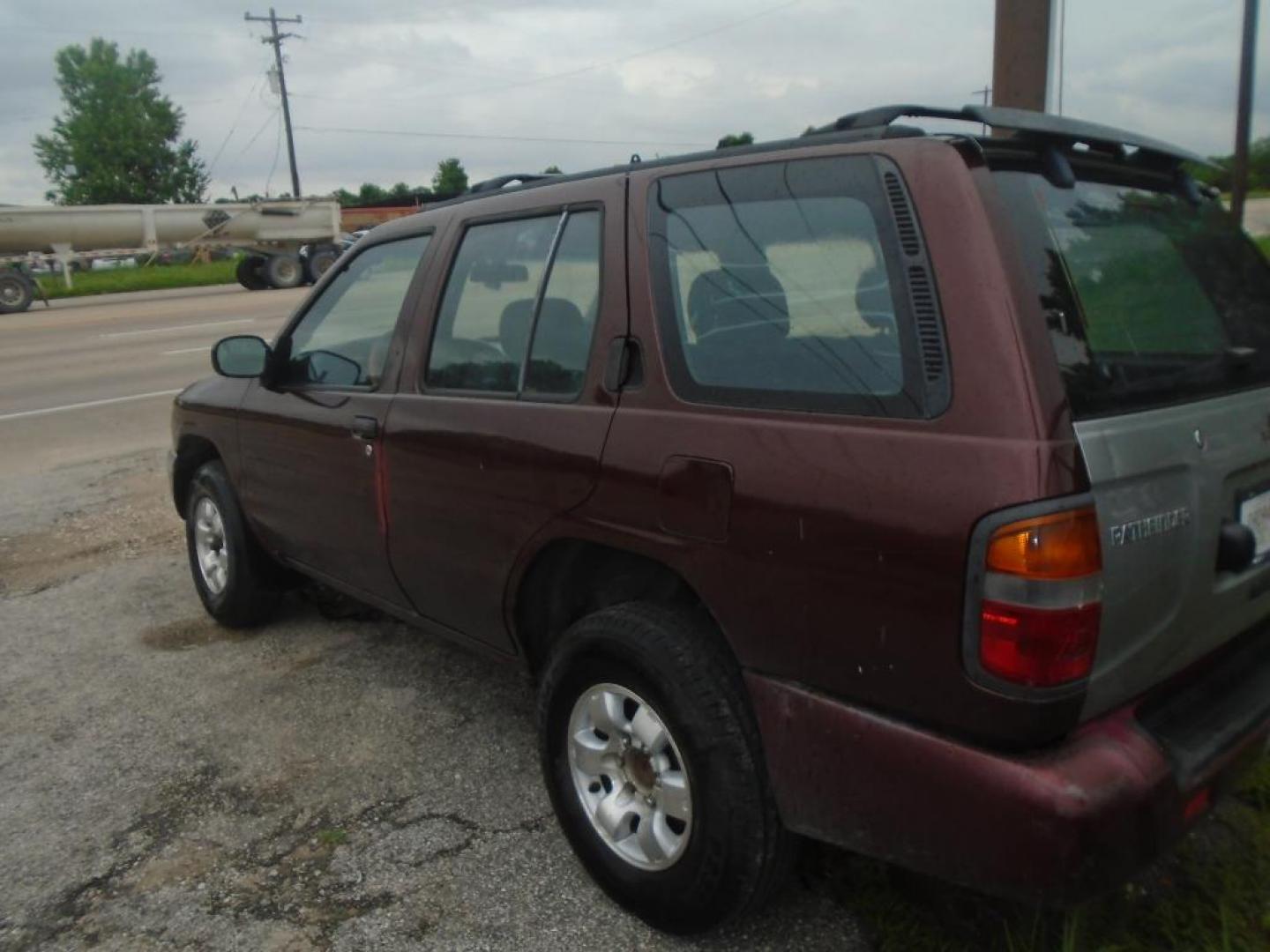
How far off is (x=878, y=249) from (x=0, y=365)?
15344mm

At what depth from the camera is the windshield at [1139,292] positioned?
2.07m

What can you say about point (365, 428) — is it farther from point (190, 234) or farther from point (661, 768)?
point (190, 234)

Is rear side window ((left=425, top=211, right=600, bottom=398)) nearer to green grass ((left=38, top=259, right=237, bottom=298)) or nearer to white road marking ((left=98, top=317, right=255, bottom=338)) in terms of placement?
white road marking ((left=98, top=317, right=255, bottom=338))

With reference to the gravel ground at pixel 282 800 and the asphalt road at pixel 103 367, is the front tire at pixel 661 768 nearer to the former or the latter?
the gravel ground at pixel 282 800

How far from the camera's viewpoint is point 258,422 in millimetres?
4184

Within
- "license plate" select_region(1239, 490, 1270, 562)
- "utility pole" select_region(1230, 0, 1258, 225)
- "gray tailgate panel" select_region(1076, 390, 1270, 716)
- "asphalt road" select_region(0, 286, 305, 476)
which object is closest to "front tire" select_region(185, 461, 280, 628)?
"gray tailgate panel" select_region(1076, 390, 1270, 716)

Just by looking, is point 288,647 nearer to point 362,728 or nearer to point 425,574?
point 362,728

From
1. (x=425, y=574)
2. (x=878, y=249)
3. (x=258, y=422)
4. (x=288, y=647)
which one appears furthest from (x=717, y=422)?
(x=288, y=647)

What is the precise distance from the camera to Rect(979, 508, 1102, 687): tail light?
6.14 ft

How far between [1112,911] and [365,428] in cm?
250

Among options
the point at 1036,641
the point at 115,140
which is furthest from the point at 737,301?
the point at 115,140

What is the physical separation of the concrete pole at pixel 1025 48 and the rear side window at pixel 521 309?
102 inches

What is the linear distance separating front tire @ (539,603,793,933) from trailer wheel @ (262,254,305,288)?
26543 millimetres

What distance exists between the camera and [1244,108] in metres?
5.09
